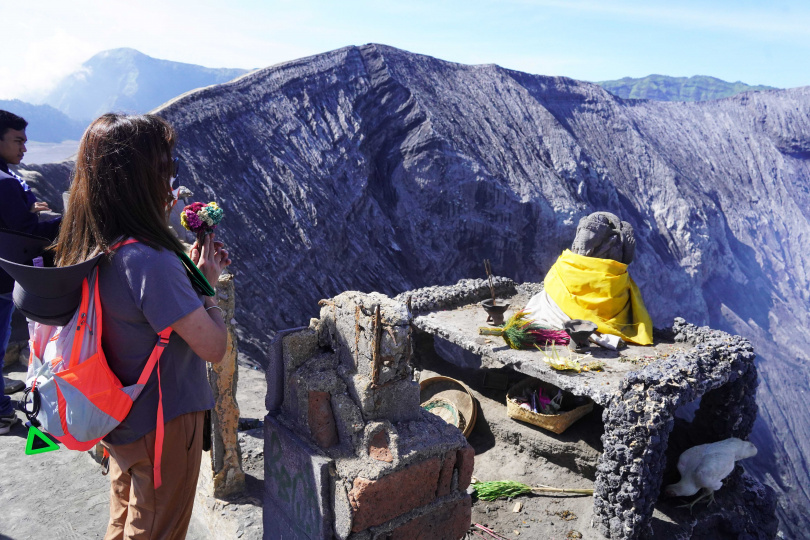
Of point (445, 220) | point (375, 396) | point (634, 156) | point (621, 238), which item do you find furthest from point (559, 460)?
point (634, 156)

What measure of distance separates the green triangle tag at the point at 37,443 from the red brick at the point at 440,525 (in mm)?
1382

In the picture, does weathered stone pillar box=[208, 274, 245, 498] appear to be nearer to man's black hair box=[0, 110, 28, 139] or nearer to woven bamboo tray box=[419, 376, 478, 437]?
man's black hair box=[0, 110, 28, 139]

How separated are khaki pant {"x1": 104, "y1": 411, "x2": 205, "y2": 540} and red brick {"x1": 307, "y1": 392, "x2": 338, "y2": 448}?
0.69 meters

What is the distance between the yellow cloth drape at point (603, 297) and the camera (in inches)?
219

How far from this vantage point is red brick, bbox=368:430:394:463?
227cm

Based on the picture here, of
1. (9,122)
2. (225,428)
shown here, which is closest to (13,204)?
(9,122)

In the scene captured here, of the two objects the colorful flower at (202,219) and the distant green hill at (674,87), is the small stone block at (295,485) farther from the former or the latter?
the distant green hill at (674,87)

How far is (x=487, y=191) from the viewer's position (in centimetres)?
1638

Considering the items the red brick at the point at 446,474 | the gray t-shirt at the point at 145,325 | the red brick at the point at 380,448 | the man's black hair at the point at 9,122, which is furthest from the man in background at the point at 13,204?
the red brick at the point at 446,474

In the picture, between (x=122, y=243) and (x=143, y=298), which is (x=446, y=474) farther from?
(x=122, y=243)

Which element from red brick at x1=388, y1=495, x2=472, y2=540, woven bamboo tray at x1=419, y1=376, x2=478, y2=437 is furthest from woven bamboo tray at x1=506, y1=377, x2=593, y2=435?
red brick at x1=388, y1=495, x2=472, y2=540

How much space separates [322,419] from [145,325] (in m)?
1.06

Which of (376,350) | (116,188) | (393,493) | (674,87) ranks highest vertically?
(674,87)

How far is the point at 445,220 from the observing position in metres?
16.0
